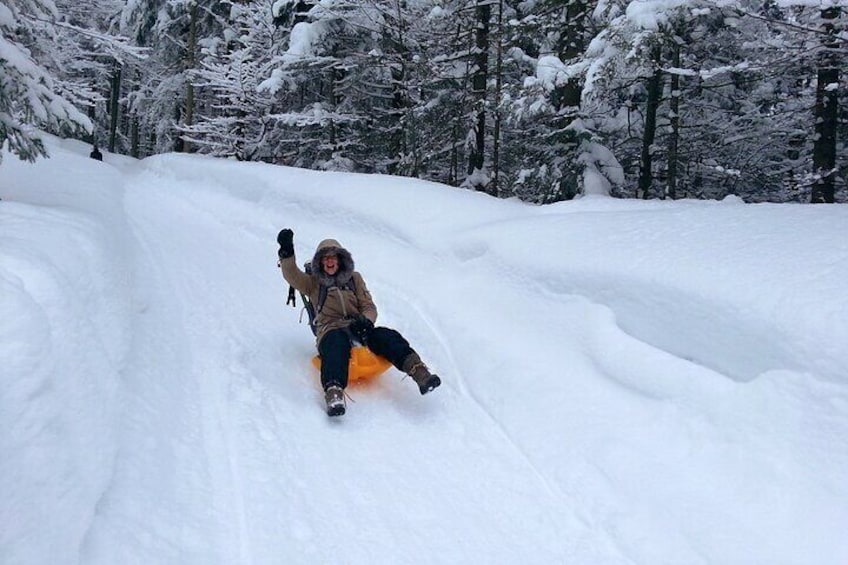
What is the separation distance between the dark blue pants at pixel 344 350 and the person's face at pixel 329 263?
625 mm

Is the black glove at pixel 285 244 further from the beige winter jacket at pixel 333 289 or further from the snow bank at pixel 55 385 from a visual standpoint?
the snow bank at pixel 55 385

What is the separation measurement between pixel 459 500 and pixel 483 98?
1116 cm

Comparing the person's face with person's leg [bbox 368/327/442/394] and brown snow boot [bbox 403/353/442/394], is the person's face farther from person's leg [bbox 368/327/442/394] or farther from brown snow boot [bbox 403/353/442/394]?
brown snow boot [bbox 403/353/442/394]

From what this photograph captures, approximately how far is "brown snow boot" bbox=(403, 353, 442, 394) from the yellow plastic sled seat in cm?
26

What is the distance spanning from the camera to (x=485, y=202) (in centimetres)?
1005

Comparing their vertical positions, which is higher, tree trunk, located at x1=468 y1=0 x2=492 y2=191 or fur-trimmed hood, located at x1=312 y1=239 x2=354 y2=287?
tree trunk, located at x1=468 y1=0 x2=492 y2=191

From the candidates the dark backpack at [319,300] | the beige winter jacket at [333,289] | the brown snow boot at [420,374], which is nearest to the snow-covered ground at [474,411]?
the brown snow boot at [420,374]

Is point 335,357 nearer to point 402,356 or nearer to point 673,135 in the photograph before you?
point 402,356

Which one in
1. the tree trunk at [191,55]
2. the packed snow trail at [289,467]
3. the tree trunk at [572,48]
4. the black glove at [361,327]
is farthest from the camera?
the tree trunk at [191,55]

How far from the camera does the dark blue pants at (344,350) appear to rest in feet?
15.2

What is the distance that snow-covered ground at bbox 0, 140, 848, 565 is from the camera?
302 cm

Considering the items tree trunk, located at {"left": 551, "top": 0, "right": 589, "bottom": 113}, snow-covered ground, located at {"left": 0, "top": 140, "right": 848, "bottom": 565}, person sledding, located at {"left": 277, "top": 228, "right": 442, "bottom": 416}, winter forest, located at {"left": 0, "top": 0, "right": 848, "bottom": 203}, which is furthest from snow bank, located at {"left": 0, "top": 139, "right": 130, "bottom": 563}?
tree trunk, located at {"left": 551, "top": 0, "right": 589, "bottom": 113}

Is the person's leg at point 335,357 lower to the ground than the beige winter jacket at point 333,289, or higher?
lower

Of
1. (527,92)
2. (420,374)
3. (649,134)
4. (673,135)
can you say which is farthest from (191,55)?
(420,374)
